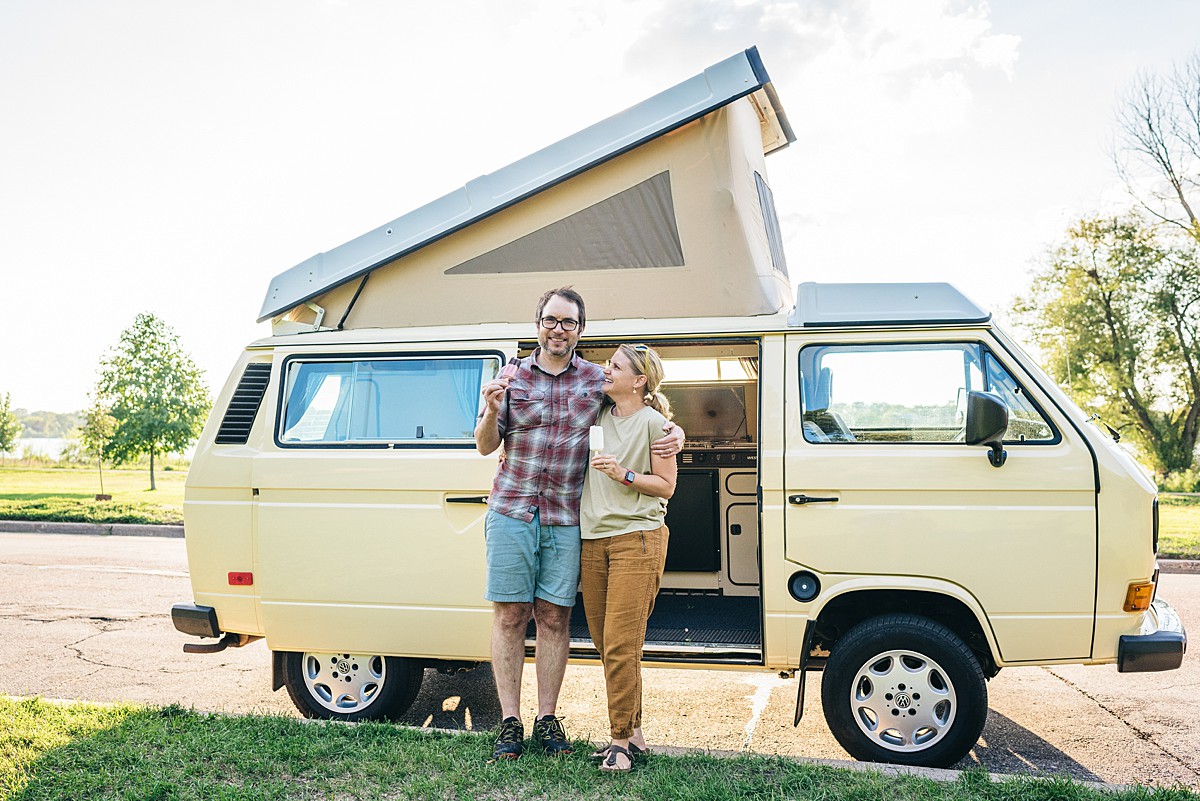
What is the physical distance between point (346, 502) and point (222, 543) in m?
0.85

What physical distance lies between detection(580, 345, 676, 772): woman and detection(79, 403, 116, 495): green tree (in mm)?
24605

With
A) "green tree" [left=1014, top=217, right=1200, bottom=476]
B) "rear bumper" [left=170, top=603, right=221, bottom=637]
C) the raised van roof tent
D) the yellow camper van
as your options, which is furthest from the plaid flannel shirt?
"green tree" [left=1014, top=217, right=1200, bottom=476]

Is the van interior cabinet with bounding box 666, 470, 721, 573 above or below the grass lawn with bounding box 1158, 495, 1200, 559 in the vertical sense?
above

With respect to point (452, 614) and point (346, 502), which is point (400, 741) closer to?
point (452, 614)

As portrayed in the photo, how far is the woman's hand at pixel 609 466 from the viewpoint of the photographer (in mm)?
4398

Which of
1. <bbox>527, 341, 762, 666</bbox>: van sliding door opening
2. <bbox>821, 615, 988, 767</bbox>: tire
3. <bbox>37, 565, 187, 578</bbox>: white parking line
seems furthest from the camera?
<bbox>37, 565, 187, 578</bbox>: white parking line

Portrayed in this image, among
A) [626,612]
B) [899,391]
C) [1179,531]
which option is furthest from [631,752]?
[1179,531]

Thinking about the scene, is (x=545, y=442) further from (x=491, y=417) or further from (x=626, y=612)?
(x=626, y=612)

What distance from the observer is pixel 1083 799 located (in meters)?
4.04

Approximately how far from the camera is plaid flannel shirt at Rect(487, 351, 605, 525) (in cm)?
461

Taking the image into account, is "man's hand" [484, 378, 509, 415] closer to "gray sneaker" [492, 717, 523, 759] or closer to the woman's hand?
the woman's hand

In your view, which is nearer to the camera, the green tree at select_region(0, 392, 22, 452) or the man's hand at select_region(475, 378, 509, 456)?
the man's hand at select_region(475, 378, 509, 456)

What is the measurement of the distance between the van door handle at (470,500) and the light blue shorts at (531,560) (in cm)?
54

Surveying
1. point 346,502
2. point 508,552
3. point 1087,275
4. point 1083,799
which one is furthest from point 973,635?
point 1087,275
